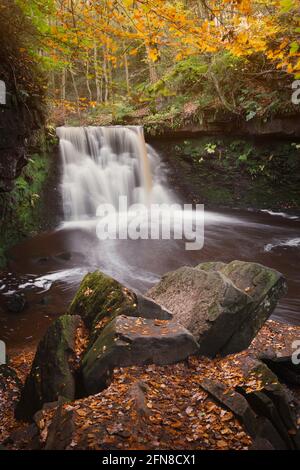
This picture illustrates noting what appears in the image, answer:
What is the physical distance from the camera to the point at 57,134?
12312mm

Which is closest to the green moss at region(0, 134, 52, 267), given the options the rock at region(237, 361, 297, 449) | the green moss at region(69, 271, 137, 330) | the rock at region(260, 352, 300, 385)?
the green moss at region(69, 271, 137, 330)

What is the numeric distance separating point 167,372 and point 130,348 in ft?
1.67

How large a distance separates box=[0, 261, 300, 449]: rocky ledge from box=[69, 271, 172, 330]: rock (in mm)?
14

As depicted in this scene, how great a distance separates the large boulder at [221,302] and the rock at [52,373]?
4.78ft

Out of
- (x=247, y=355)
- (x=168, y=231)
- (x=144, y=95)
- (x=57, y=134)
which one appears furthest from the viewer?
(x=144, y=95)

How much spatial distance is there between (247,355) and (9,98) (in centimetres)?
563

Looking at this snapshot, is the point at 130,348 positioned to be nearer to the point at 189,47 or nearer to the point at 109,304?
the point at 109,304

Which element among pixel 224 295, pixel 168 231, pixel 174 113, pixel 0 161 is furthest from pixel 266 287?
pixel 174 113

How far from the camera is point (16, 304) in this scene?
6191 millimetres

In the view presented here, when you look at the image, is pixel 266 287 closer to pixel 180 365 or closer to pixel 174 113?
pixel 180 365

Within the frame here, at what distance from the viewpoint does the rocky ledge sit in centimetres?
275

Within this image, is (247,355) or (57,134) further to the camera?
(57,134)

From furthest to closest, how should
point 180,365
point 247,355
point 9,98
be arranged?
point 9,98 → point 247,355 → point 180,365

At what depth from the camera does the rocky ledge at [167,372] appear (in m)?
2.75
